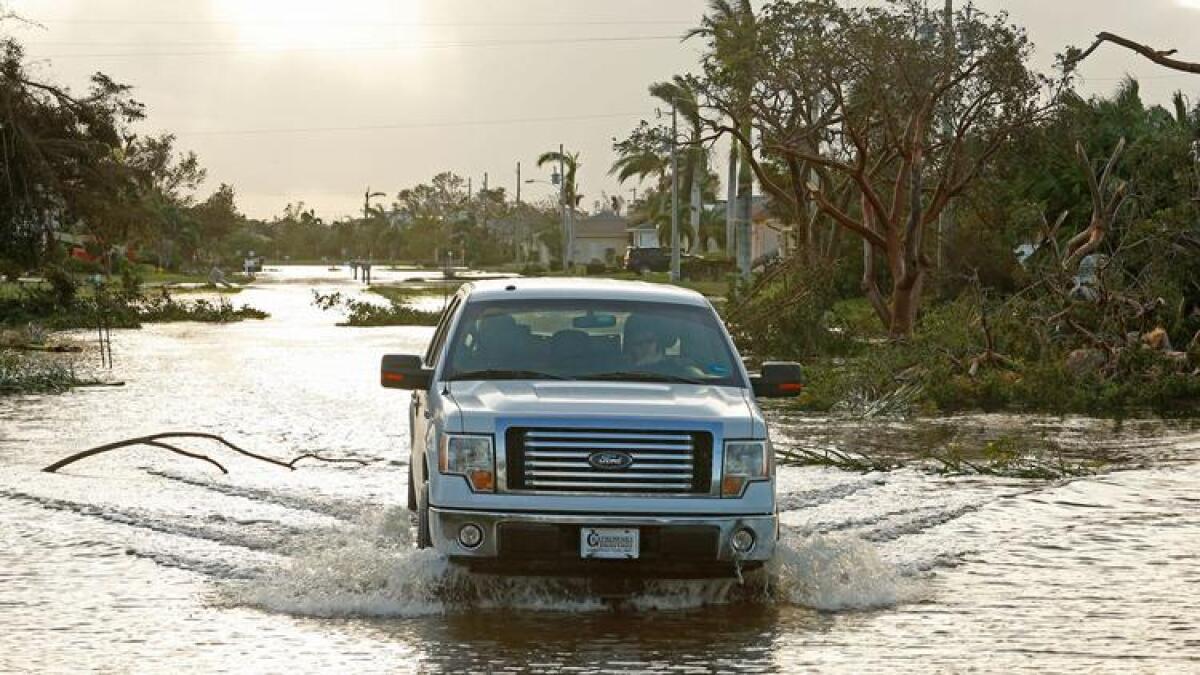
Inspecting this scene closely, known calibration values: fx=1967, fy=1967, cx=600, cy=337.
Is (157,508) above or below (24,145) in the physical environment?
below

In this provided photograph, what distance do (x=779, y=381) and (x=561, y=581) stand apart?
1668 millimetres

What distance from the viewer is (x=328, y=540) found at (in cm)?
1266

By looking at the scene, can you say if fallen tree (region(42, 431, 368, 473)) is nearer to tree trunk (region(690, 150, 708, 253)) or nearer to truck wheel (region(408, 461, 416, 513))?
truck wheel (region(408, 461, 416, 513))

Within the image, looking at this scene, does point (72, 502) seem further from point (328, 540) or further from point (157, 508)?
point (328, 540)

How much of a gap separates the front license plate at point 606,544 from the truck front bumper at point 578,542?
0.03 meters

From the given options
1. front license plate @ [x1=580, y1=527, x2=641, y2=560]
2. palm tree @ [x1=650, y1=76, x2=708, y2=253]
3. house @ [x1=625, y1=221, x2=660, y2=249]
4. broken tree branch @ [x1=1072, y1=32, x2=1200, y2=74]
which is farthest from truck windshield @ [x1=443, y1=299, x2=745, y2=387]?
house @ [x1=625, y1=221, x2=660, y2=249]

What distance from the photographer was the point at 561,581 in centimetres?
1058

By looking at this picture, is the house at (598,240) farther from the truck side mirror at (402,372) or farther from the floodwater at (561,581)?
the truck side mirror at (402,372)

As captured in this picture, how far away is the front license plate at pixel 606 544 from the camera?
31.4 feet

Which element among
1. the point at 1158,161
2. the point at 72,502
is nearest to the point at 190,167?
the point at 1158,161

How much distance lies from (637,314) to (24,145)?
33.5 m

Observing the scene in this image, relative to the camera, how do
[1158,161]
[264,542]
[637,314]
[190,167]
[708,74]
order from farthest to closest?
1. [190,167]
2. [708,74]
3. [1158,161]
4. [264,542]
5. [637,314]

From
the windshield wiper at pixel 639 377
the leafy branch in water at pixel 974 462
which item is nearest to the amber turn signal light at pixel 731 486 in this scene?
the windshield wiper at pixel 639 377

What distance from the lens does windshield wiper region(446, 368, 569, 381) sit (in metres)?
10.8
